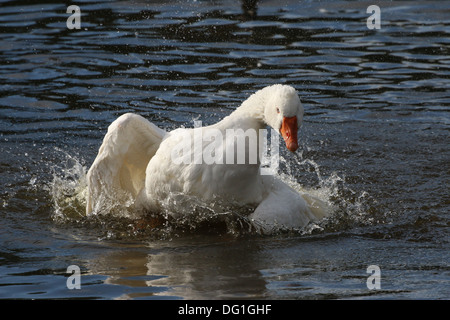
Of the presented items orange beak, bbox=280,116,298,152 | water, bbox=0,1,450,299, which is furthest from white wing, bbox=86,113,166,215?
orange beak, bbox=280,116,298,152

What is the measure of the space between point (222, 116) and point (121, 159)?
12.5 ft

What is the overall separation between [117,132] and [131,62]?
638 cm

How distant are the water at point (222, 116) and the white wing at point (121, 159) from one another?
31 cm

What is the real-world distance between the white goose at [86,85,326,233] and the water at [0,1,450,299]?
0.29 metres

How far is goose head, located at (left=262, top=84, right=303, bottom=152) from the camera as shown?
21.2 ft

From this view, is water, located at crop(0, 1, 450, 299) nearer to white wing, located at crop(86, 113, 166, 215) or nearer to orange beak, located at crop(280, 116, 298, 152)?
white wing, located at crop(86, 113, 166, 215)

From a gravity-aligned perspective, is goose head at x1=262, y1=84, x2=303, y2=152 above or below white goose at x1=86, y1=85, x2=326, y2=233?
above

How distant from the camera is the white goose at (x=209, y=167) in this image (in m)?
6.69

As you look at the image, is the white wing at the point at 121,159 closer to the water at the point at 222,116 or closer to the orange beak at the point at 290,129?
the water at the point at 222,116

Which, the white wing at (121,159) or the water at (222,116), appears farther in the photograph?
the white wing at (121,159)

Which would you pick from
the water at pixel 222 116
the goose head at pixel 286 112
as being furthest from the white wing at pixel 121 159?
the goose head at pixel 286 112

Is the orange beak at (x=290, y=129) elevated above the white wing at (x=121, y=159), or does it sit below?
above

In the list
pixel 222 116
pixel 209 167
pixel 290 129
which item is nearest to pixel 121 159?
pixel 209 167

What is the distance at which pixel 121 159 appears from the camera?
771cm
